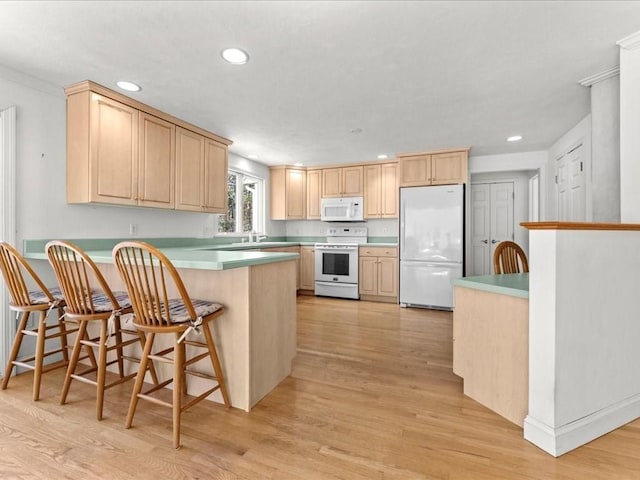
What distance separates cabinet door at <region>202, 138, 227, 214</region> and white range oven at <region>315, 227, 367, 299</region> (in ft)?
6.31

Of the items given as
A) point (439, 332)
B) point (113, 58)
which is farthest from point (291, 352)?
point (113, 58)

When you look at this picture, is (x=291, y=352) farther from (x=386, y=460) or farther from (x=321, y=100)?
(x=321, y=100)

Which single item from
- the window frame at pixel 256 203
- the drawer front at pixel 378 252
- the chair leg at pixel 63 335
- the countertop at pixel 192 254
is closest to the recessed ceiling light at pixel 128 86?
the countertop at pixel 192 254

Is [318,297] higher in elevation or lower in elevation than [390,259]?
lower

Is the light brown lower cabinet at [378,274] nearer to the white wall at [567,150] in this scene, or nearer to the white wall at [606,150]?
the white wall at [567,150]

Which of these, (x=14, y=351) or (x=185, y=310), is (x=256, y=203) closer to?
(x=14, y=351)

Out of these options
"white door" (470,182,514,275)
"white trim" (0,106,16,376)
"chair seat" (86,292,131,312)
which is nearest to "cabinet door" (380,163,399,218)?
"white door" (470,182,514,275)

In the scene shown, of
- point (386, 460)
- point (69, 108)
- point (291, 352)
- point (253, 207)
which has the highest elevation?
point (69, 108)

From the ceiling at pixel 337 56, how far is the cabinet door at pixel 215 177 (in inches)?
17.8

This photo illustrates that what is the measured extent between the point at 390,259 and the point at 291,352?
295cm

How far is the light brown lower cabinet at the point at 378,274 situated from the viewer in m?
4.89

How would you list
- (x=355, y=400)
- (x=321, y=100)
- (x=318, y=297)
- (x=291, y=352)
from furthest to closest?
(x=318, y=297) < (x=321, y=100) < (x=291, y=352) < (x=355, y=400)

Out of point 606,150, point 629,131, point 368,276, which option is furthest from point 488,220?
point 629,131

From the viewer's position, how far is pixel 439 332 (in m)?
3.40
